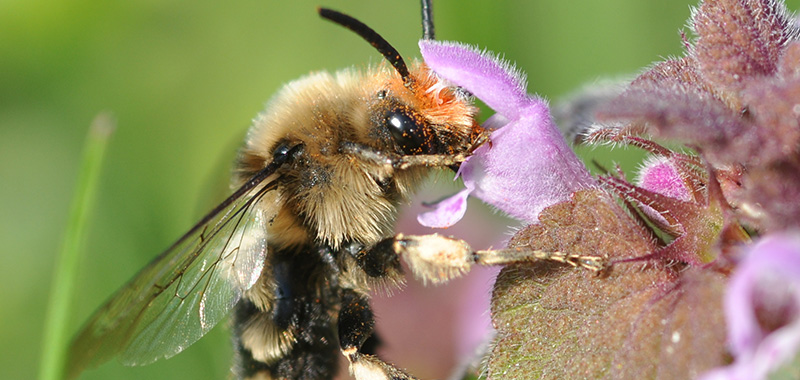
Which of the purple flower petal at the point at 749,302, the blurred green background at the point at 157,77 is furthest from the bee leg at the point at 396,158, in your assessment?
the blurred green background at the point at 157,77

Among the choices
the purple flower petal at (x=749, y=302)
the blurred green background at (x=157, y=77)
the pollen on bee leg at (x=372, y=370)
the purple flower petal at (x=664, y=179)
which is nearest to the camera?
the purple flower petal at (x=749, y=302)

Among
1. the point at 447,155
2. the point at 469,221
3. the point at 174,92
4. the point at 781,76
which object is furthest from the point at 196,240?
the point at 174,92

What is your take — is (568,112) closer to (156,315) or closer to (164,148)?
(156,315)

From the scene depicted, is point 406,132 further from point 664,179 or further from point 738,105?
point 738,105

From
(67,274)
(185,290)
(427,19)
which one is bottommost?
(67,274)

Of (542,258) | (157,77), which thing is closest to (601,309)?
(542,258)

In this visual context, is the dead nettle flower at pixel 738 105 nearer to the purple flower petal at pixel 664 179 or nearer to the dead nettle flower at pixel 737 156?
the dead nettle flower at pixel 737 156
